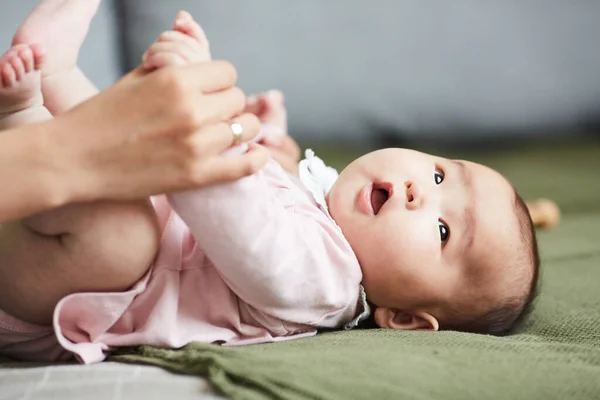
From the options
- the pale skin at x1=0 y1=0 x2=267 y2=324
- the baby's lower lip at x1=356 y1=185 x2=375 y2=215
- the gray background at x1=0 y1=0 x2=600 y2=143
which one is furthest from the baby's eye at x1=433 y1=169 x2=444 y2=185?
the gray background at x1=0 y1=0 x2=600 y2=143

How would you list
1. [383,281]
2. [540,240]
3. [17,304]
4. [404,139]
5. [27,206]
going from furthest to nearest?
[404,139], [540,240], [383,281], [17,304], [27,206]

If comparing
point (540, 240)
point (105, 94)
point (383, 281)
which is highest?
point (105, 94)

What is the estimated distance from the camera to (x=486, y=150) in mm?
1771

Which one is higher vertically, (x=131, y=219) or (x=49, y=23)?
(x=49, y=23)

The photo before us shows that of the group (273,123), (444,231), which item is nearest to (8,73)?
(444,231)

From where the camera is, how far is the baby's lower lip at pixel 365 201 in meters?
0.97

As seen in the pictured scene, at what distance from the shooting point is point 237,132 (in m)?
0.73

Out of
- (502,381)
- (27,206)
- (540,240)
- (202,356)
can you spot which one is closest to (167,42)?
(27,206)

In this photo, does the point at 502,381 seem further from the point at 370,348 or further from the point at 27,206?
the point at 27,206

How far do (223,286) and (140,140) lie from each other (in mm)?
254

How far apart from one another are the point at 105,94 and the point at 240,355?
29cm

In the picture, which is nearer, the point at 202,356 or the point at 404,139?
the point at 202,356

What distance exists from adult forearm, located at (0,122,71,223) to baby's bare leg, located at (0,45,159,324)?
0.06m

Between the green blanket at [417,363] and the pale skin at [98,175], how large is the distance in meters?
0.12
